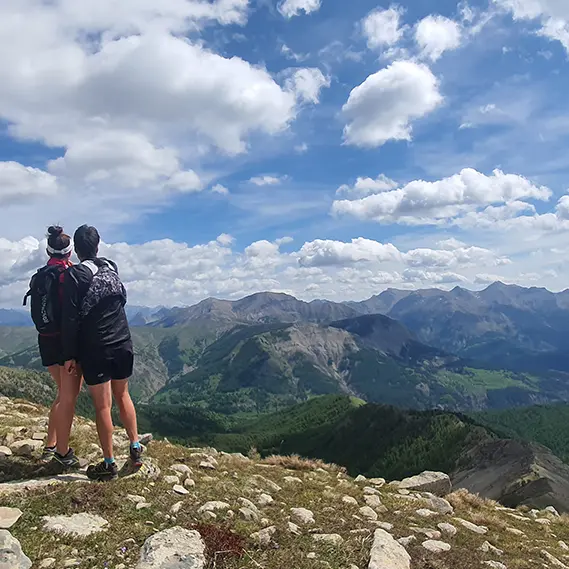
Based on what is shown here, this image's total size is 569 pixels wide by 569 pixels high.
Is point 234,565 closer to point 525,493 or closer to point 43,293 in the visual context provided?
point 43,293

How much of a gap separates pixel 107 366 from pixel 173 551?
3.95 m

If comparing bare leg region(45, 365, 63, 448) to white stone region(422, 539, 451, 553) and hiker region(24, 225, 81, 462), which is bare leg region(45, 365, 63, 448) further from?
white stone region(422, 539, 451, 553)

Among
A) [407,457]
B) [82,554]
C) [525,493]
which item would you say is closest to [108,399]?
[82,554]

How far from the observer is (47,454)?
32.3 feet

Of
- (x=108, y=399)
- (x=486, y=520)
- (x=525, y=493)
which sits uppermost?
(x=108, y=399)

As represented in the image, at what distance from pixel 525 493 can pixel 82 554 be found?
191ft

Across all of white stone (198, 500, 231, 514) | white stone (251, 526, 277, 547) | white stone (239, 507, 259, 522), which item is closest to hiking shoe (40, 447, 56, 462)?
white stone (198, 500, 231, 514)

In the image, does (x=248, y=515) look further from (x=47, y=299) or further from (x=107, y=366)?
(x=47, y=299)

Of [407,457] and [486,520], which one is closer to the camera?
[486,520]

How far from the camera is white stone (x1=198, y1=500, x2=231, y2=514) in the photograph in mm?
7875

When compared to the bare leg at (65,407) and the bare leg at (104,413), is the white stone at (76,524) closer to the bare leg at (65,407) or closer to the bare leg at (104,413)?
the bare leg at (104,413)

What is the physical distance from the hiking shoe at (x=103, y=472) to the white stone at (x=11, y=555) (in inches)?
111

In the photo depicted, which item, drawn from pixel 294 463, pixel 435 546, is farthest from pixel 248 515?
pixel 294 463

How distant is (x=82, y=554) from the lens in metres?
6.00
